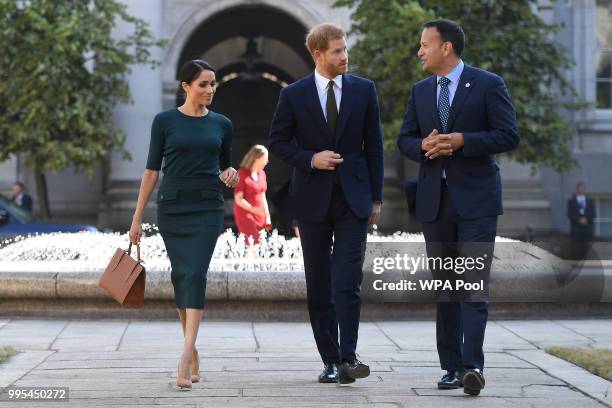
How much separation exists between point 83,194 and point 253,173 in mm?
14469

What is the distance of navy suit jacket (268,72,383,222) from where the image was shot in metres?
7.30

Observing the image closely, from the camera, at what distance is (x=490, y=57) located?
23.5 m

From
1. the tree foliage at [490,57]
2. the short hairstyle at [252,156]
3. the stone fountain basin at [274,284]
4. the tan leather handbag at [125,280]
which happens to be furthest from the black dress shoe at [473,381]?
the tree foliage at [490,57]

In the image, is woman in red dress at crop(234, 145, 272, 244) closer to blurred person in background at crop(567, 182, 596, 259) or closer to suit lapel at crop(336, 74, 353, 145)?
suit lapel at crop(336, 74, 353, 145)

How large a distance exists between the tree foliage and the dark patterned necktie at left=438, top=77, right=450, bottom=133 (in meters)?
15.4

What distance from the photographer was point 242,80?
141 ft

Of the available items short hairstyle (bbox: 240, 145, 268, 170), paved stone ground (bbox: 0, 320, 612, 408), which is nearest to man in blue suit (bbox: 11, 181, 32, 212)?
short hairstyle (bbox: 240, 145, 268, 170)

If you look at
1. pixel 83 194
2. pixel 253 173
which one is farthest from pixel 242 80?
pixel 253 173

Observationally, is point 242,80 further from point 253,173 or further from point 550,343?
point 550,343

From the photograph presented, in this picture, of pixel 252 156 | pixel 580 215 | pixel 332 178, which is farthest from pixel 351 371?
pixel 580 215

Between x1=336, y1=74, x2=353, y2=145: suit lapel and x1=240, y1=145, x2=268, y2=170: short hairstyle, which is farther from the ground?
x1=336, y1=74, x2=353, y2=145: suit lapel

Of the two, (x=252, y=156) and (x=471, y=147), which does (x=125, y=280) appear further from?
(x=252, y=156)

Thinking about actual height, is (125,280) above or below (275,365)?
above

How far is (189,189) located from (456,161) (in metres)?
1.60
